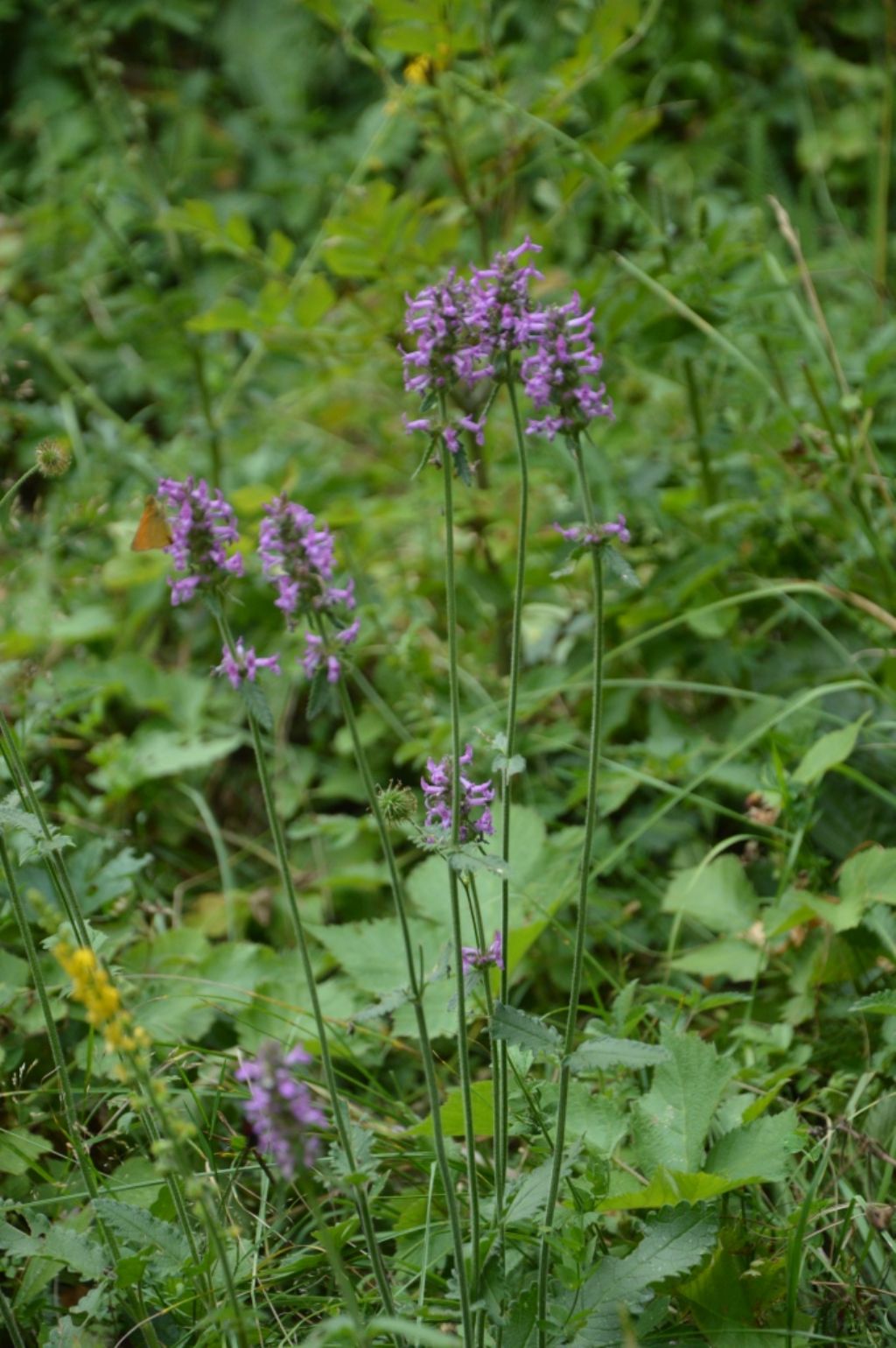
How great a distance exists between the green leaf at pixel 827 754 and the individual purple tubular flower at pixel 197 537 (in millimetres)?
1218

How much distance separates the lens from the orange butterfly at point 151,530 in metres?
1.50

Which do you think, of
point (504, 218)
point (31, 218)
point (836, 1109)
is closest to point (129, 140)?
point (31, 218)

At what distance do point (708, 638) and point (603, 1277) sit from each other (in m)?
1.52

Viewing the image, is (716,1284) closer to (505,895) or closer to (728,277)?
(505,895)

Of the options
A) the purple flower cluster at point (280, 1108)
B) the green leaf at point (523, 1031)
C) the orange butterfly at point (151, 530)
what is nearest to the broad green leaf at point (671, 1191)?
the green leaf at point (523, 1031)

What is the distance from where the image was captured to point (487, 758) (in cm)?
261

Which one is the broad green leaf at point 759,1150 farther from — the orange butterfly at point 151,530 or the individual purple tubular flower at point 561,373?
the orange butterfly at point 151,530

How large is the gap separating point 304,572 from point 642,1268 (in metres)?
0.90

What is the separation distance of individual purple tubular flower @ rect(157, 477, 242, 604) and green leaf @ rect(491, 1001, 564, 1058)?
0.56m

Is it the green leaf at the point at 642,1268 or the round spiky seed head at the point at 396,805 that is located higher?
Result: the round spiky seed head at the point at 396,805

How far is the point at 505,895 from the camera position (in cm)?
141

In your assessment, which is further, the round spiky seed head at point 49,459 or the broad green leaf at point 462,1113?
the broad green leaf at point 462,1113

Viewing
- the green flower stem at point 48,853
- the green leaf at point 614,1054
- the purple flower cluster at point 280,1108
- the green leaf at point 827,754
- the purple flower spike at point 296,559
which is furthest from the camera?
the green leaf at point 827,754

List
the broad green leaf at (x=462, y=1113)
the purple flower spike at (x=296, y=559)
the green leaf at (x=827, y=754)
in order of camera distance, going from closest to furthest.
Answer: the purple flower spike at (x=296, y=559) < the broad green leaf at (x=462, y=1113) < the green leaf at (x=827, y=754)
